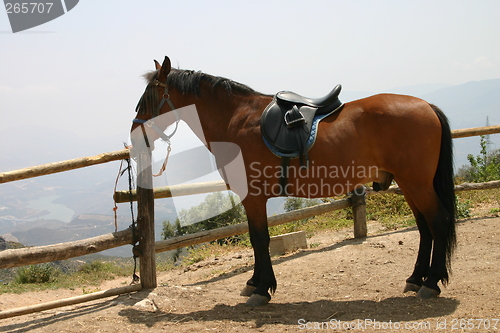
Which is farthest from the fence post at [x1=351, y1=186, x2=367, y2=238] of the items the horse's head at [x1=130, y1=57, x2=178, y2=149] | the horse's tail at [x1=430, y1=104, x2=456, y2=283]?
the horse's head at [x1=130, y1=57, x2=178, y2=149]

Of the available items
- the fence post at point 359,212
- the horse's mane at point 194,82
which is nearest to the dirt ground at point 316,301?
the fence post at point 359,212

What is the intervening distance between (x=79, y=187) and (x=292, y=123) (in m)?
74.5

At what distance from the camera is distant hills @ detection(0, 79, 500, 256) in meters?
7.17

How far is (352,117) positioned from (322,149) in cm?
43

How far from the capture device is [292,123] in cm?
353

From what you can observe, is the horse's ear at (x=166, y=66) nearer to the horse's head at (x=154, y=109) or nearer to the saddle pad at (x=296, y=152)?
the horse's head at (x=154, y=109)

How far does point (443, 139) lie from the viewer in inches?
143

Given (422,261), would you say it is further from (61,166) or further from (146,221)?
(61,166)

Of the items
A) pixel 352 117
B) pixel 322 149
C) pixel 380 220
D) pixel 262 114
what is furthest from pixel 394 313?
pixel 380 220

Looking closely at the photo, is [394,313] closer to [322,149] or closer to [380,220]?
[322,149]

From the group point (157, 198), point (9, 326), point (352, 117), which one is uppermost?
point (352, 117)

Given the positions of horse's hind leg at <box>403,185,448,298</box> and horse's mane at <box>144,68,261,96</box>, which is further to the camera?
horse's mane at <box>144,68,261,96</box>

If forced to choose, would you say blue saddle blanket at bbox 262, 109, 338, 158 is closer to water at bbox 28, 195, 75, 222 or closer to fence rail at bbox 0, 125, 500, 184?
fence rail at bbox 0, 125, 500, 184

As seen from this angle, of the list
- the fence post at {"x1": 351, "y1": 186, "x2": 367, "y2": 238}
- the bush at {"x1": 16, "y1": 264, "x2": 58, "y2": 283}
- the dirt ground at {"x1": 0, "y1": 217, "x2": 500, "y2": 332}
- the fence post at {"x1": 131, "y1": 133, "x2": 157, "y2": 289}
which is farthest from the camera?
the bush at {"x1": 16, "y1": 264, "x2": 58, "y2": 283}
